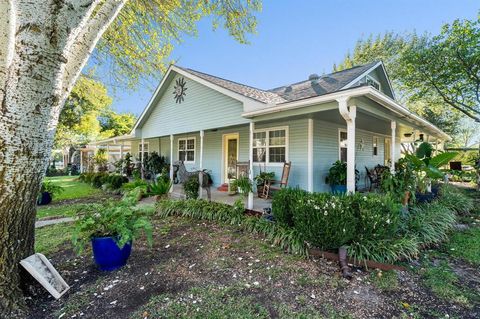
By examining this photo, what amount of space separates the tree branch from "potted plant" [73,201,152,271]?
5.53 ft

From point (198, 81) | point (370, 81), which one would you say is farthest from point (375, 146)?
point (198, 81)

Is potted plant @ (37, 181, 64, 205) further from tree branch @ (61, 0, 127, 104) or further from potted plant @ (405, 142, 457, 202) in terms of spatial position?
potted plant @ (405, 142, 457, 202)

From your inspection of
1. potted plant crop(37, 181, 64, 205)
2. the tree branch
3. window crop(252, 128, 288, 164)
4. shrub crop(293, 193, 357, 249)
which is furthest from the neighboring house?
potted plant crop(37, 181, 64, 205)

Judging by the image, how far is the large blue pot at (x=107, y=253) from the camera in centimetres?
338

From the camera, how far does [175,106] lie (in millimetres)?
10195

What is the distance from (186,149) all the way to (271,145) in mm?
5191

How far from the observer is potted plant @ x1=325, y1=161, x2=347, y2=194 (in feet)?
23.7

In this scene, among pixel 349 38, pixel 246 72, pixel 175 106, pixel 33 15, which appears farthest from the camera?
pixel 349 38

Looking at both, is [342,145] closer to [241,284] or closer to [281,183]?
[281,183]

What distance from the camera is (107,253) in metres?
3.43

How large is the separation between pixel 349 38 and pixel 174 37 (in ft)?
68.2

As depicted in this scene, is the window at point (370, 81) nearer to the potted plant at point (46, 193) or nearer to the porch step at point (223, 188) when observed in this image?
the porch step at point (223, 188)

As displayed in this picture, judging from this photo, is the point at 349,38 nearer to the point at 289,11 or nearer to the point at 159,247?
the point at 289,11

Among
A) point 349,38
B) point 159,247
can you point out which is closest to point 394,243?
point 159,247
